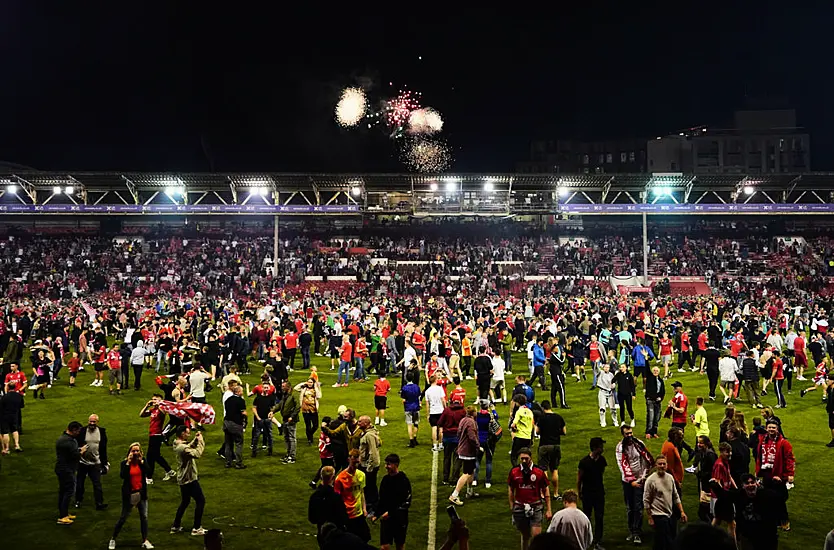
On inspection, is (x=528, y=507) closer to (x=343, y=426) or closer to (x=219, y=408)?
(x=343, y=426)

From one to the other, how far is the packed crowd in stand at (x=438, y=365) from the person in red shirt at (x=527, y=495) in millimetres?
27

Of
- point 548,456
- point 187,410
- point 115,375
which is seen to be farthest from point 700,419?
point 115,375

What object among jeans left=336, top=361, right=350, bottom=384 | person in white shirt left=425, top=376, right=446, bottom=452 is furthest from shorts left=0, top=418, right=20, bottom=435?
jeans left=336, top=361, right=350, bottom=384

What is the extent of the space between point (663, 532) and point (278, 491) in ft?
21.7

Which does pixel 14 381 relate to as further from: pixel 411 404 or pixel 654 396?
pixel 654 396

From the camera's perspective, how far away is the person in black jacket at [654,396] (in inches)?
578

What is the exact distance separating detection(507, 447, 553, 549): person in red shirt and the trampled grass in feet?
2.91

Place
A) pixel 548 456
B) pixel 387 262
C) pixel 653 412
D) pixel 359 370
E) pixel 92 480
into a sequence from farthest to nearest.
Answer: pixel 387 262 < pixel 359 370 < pixel 653 412 < pixel 92 480 < pixel 548 456

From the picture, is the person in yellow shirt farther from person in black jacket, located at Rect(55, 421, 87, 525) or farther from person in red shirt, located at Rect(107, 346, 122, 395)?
person in red shirt, located at Rect(107, 346, 122, 395)

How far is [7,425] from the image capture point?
1373 centimetres

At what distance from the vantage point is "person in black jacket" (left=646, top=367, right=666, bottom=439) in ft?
48.2

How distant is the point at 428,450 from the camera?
1452cm

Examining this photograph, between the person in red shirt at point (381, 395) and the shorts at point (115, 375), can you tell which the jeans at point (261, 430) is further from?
the shorts at point (115, 375)

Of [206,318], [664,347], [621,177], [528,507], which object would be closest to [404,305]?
[206,318]
